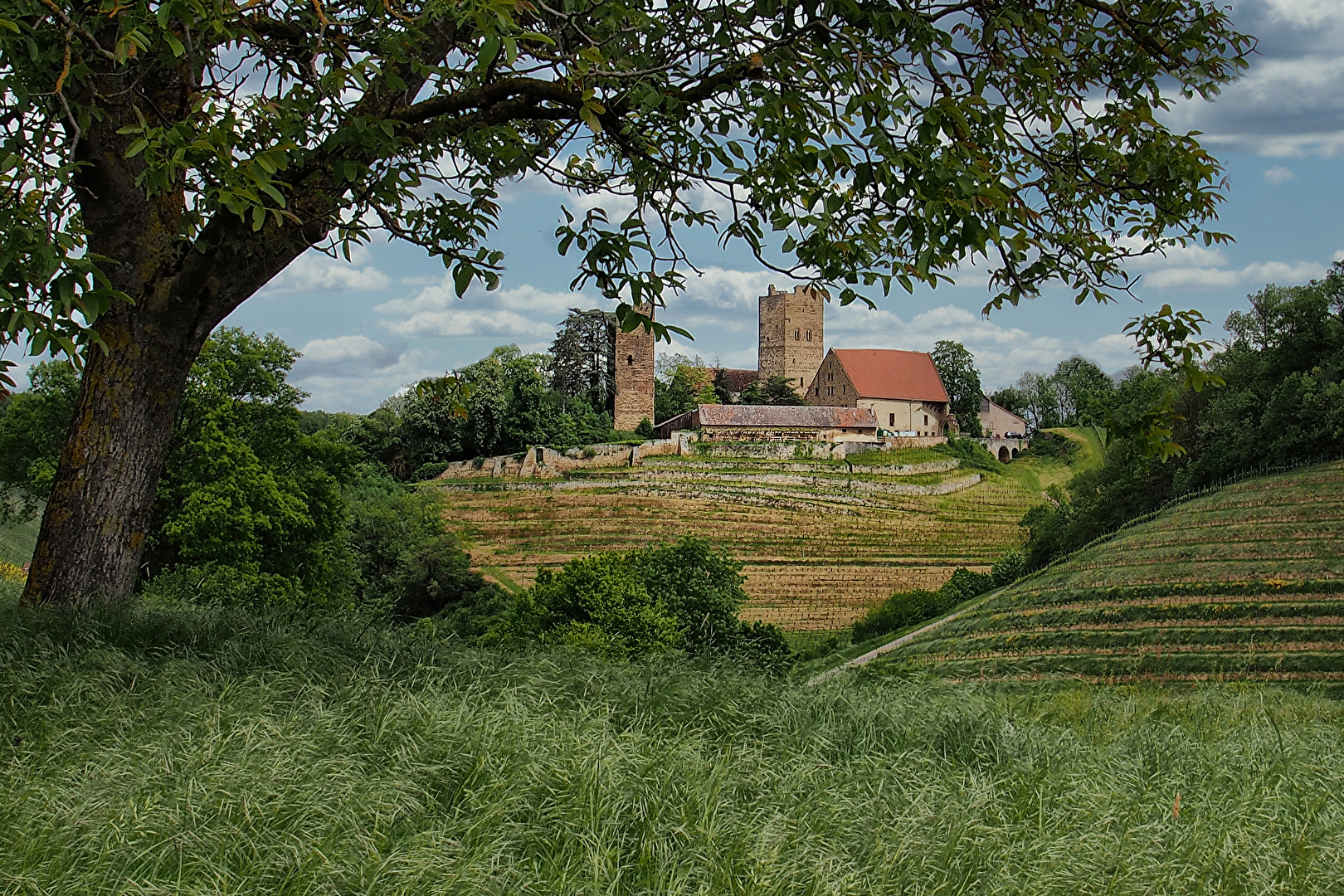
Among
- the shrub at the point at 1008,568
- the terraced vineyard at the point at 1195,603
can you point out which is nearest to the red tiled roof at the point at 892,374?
the shrub at the point at 1008,568

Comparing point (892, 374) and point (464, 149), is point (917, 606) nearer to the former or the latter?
point (464, 149)

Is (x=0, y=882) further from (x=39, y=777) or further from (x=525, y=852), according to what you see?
(x=525, y=852)

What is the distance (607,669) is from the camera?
545 cm

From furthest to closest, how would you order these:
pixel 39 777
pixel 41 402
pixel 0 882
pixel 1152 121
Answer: pixel 41 402 → pixel 1152 121 → pixel 39 777 → pixel 0 882

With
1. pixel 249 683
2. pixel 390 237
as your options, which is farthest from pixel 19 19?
pixel 249 683

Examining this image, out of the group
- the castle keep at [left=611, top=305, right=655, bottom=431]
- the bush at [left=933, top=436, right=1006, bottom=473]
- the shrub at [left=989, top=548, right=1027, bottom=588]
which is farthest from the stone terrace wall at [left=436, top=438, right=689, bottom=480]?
the shrub at [left=989, top=548, right=1027, bottom=588]

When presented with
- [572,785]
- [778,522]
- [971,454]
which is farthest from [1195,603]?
[971,454]

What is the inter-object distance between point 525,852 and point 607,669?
7.27 ft

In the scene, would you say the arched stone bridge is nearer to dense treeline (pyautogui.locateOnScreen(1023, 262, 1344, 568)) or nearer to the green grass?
dense treeline (pyautogui.locateOnScreen(1023, 262, 1344, 568))

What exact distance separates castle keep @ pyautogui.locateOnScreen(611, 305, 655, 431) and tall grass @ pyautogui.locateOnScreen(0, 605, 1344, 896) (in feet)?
198

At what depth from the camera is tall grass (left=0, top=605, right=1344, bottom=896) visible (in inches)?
120

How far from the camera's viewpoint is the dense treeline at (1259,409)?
3441cm

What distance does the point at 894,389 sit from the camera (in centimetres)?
7506

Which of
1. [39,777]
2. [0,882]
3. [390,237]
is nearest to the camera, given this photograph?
[0,882]
